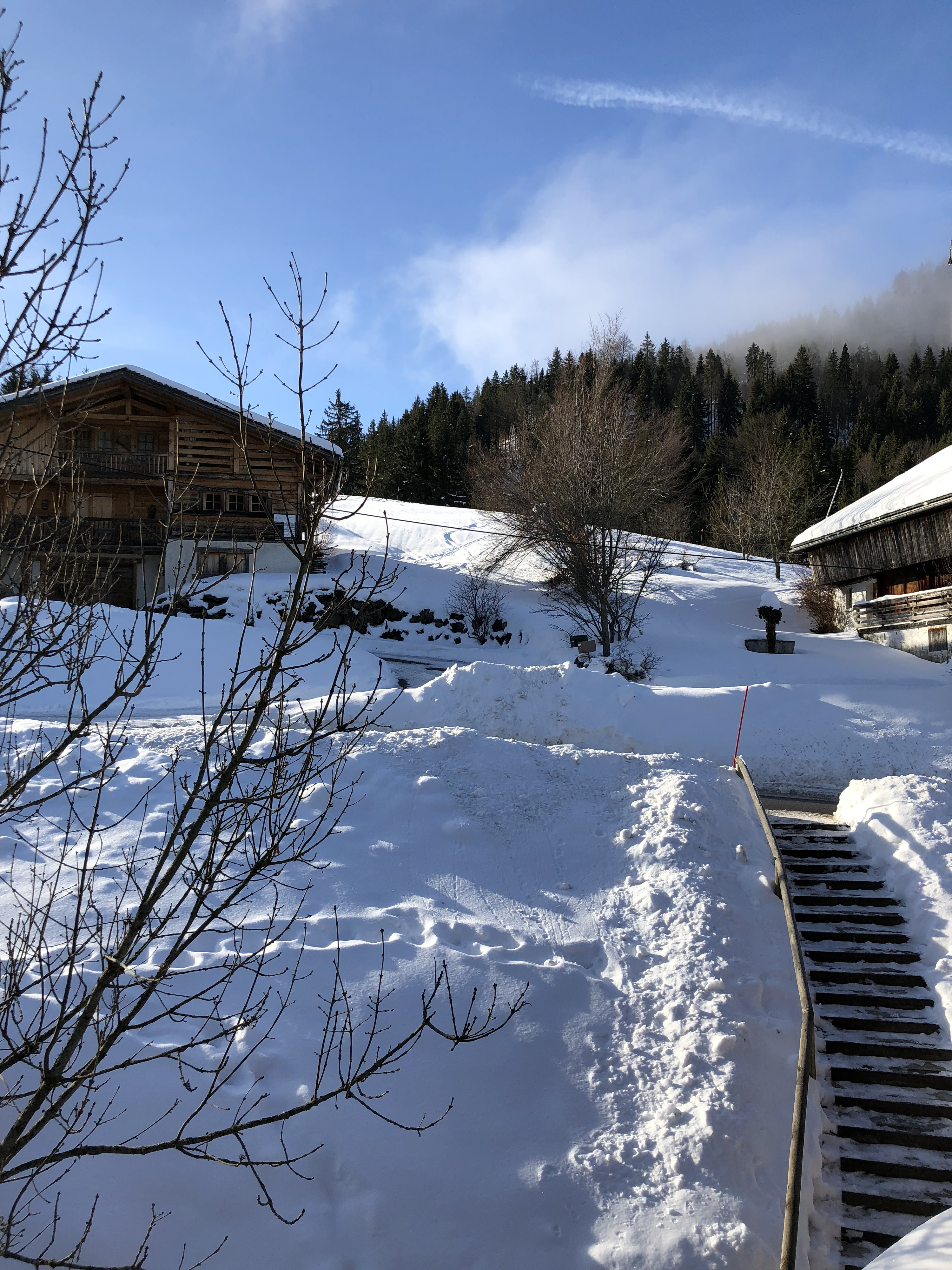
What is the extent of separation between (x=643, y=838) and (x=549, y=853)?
1220 mm

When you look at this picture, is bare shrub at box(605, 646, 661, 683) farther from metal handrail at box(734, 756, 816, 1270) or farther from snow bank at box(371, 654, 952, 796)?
metal handrail at box(734, 756, 816, 1270)

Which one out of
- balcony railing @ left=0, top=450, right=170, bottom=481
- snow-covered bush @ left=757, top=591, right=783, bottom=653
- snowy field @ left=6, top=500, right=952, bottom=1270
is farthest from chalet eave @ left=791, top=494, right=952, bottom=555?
balcony railing @ left=0, top=450, right=170, bottom=481

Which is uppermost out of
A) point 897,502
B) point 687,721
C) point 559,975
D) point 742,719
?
point 897,502

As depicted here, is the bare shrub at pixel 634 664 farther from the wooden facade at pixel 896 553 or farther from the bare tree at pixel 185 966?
the bare tree at pixel 185 966

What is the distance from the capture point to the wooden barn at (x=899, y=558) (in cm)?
2209

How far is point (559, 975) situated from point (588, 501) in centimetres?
1925

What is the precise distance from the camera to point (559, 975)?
805 cm

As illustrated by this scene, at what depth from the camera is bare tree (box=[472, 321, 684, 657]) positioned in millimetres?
24984

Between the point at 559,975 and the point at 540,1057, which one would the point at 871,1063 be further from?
the point at 540,1057

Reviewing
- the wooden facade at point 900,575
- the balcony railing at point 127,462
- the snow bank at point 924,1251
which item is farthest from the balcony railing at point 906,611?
the balcony railing at point 127,462

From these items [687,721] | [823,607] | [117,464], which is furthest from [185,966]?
[823,607]

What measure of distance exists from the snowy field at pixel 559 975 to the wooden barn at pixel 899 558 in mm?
6715

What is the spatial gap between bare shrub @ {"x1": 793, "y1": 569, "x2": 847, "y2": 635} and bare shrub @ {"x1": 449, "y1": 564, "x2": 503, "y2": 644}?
11173mm

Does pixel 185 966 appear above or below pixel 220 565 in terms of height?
below
